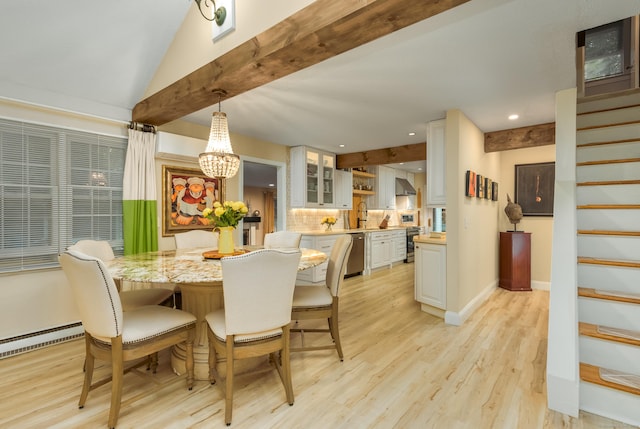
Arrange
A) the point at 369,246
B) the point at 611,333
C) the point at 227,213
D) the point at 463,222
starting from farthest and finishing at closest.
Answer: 1. the point at 369,246
2. the point at 463,222
3. the point at 227,213
4. the point at 611,333

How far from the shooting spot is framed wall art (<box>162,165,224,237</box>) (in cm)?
372

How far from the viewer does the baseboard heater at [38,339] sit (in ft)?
8.63

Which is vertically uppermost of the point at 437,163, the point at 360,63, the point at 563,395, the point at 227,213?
the point at 360,63

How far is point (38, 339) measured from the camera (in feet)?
9.15

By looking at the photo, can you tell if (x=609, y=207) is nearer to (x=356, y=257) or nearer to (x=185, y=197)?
(x=356, y=257)

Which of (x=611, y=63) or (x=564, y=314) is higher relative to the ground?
(x=611, y=63)

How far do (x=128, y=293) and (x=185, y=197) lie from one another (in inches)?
62.2

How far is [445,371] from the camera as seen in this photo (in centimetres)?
238

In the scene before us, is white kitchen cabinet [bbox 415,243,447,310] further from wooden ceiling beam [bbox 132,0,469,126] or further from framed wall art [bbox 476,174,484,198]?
wooden ceiling beam [bbox 132,0,469,126]

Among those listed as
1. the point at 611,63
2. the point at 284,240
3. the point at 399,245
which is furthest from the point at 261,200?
the point at 611,63

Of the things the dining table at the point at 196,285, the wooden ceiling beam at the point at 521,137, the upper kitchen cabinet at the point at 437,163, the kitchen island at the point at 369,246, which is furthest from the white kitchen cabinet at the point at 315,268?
the wooden ceiling beam at the point at 521,137

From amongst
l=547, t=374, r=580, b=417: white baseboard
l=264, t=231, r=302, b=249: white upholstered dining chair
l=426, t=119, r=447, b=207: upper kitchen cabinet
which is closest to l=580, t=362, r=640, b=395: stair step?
l=547, t=374, r=580, b=417: white baseboard

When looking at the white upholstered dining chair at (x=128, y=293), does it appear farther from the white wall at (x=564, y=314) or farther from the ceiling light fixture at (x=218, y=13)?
the white wall at (x=564, y=314)

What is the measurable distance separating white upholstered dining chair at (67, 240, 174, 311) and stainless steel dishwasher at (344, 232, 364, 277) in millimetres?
3428
